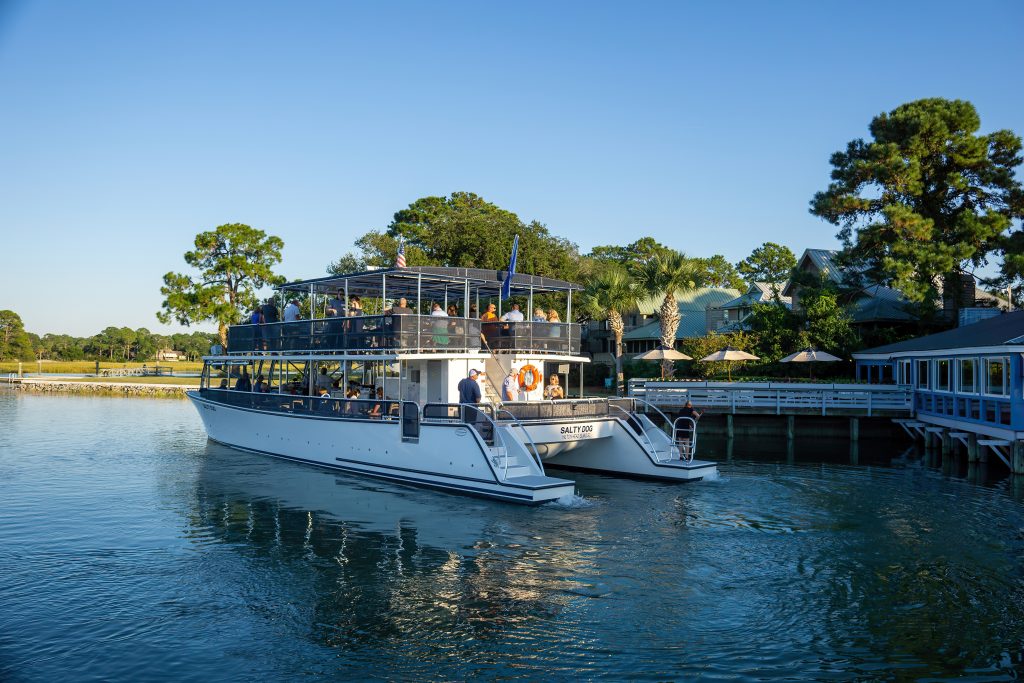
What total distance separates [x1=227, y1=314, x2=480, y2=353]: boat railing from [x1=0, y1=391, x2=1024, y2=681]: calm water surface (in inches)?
144

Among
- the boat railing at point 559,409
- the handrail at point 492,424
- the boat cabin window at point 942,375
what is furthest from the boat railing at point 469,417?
the boat cabin window at point 942,375

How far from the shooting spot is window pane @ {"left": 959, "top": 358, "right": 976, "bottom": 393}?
26.8m

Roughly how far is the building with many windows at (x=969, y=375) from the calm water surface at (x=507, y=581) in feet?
11.4

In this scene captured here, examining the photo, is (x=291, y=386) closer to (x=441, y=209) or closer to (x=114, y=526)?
(x=114, y=526)

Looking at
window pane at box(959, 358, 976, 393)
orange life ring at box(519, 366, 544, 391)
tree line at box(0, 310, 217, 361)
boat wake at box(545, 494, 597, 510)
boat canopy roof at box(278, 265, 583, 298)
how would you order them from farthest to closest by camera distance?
tree line at box(0, 310, 217, 361) → window pane at box(959, 358, 976, 393) → orange life ring at box(519, 366, 544, 391) → boat canopy roof at box(278, 265, 583, 298) → boat wake at box(545, 494, 597, 510)

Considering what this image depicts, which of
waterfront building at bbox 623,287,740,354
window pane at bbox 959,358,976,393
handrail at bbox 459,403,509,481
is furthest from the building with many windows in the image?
waterfront building at bbox 623,287,740,354

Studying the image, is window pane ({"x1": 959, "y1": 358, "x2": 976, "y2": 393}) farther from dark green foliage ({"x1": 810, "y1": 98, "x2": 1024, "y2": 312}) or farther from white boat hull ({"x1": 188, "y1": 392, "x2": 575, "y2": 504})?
white boat hull ({"x1": 188, "y1": 392, "x2": 575, "y2": 504})

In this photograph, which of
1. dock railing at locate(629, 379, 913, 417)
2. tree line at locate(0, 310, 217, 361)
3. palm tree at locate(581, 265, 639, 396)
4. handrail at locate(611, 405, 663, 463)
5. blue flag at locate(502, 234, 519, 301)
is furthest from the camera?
tree line at locate(0, 310, 217, 361)

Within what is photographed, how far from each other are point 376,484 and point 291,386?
21.1ft

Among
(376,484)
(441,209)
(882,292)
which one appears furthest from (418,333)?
(441,209)

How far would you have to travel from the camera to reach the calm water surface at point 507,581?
883 centimetres

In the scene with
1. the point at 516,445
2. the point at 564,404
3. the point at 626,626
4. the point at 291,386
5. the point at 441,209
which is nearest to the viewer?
the point at 626,626

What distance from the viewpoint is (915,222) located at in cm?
3803

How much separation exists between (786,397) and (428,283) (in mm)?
17062
